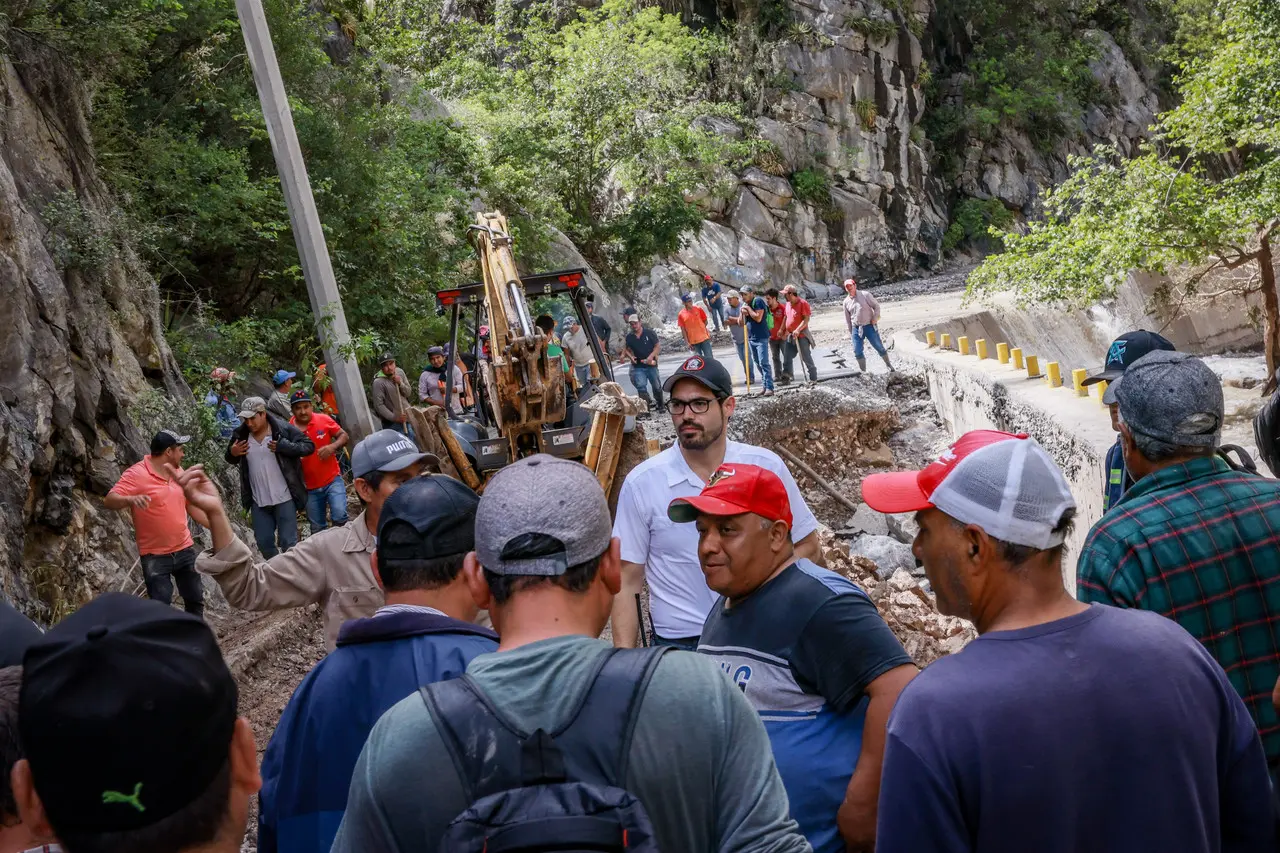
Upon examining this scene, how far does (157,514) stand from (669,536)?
453 centimetres

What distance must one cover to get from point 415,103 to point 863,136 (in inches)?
846

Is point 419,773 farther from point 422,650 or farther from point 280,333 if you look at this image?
point 280,333

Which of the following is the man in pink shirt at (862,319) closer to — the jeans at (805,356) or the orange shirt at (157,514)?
the jeans at (805,356)

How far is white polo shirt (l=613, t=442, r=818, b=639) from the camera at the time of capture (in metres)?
3.82

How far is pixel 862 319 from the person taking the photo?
1692cm

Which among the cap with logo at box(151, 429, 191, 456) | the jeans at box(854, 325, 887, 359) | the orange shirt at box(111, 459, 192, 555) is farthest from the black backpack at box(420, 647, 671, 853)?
the jeans at box(854, 325, 887, 359)

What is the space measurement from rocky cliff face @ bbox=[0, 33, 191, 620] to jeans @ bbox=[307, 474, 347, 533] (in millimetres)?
1491

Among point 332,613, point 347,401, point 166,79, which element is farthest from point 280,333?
point 332,613

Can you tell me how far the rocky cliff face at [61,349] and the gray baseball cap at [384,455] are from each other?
470 cm

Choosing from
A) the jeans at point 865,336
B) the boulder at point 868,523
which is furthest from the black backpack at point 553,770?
the jeans at point 865,336

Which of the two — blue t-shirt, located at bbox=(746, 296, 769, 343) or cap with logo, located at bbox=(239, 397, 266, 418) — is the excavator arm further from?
blue t-shirt, located at bbox=(746, 296, 769, 343)

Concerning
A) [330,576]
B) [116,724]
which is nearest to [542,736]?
[116,724]

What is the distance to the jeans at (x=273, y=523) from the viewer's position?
9.12 metres

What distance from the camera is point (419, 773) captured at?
5.34 feet
